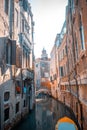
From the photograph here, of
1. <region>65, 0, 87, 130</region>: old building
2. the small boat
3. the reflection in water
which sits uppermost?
<region>65, 0, 87, 130</region>: old building

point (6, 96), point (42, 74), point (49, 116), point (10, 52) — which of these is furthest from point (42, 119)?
point (42, 74)

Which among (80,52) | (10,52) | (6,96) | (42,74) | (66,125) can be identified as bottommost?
(66,125)

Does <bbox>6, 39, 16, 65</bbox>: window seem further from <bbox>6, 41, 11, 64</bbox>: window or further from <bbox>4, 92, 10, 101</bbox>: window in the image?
<bbox>4, 92, 10, 101</bbox>: window

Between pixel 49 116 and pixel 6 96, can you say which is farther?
pixel 49 116

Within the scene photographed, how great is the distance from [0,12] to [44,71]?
40690 millimetres

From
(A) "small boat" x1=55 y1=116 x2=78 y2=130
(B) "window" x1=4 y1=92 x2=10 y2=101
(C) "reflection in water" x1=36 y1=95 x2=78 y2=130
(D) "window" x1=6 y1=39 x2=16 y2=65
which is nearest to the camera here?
(A) "small boat" x1=55 y1=116 x2=78 y2=130

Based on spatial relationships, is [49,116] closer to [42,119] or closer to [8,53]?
[42,119]

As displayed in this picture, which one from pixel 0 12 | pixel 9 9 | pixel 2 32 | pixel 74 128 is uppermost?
pixel 9 9

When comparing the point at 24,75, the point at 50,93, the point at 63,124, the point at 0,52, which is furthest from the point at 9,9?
the point at 50,93

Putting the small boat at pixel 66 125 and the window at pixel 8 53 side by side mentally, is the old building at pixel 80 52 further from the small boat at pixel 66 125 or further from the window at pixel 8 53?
the window at pixel 8 53

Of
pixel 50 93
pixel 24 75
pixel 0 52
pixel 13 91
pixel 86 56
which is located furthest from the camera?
pixel 50 93

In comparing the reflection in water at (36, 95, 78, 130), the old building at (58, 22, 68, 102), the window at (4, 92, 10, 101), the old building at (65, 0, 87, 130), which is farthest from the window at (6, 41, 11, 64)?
the old building at (58, 22, 68, 102)

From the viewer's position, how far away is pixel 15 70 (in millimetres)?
11555

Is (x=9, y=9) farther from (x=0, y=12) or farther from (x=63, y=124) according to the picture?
(x=63, y=124)
